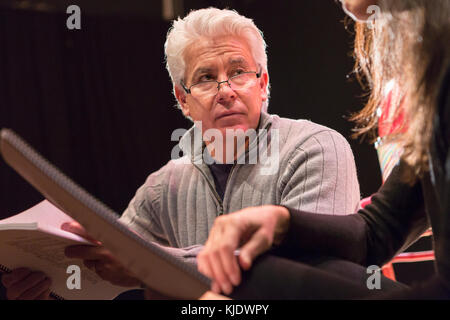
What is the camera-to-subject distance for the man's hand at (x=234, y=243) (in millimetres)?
679

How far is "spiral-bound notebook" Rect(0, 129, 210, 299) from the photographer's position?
66 centimetres

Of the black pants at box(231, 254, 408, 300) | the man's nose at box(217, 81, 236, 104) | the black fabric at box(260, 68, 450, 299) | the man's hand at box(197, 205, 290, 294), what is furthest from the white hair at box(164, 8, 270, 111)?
the black pants at box(231, 254, 408, 300)

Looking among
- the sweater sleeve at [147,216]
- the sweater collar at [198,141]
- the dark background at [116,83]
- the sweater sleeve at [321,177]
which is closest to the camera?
the sweater sleeve at [321,177]

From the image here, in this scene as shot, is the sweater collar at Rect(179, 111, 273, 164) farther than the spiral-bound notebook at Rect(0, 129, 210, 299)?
Yes

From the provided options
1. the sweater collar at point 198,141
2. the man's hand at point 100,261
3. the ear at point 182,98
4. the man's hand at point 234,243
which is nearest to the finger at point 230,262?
the man's hand at point 234,243

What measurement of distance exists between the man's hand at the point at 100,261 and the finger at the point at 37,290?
0.14 m

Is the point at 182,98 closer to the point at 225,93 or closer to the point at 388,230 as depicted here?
the point at 225,93

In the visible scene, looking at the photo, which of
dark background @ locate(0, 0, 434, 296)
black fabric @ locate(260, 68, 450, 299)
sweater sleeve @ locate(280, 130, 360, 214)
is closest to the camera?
black fabric @ locate(260, 68, 450, 299)

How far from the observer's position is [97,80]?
114 inches

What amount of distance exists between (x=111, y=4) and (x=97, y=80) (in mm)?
592

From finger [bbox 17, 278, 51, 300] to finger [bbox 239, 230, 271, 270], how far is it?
55cm

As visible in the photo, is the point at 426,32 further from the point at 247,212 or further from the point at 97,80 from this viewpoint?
the point at 97,80

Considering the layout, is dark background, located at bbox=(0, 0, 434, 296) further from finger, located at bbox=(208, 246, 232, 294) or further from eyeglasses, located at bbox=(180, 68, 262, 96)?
finger, located at bbox=(208, 246, 232, 294)

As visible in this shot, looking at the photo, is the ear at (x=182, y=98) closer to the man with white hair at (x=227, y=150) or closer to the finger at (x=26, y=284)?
the man with white hair at (x=227, y=150)
